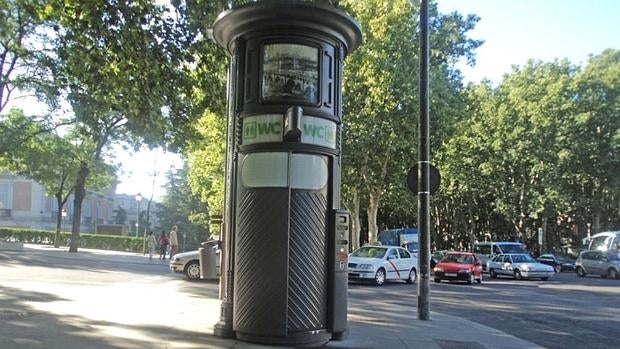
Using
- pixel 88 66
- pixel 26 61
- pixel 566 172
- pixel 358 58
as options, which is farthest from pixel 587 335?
pixel 566 172

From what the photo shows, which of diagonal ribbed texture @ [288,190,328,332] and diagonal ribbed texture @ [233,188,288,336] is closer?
diagonal ribbed texture @ [233,188,288,336]

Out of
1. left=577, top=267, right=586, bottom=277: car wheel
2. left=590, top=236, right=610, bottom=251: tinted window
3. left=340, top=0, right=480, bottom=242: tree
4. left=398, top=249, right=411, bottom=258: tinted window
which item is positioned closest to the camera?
left=398, top=249, right=411, bottom=258: tinted window

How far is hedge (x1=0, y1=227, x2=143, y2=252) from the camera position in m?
47.8

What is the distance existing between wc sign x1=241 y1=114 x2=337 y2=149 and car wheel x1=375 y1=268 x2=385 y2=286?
1584 centimetres

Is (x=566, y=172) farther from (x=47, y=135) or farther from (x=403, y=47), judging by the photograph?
(x=47, y=135)

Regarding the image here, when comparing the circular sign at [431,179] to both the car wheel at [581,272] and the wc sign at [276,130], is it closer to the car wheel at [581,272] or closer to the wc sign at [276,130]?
the wc sign at [276,130]

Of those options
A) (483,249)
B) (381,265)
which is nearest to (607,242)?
(483,249)

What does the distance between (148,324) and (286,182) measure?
128 inches

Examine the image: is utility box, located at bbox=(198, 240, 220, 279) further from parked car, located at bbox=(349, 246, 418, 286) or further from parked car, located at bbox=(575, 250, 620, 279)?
parked car, located at bbox=(575, 250, 620, 279)

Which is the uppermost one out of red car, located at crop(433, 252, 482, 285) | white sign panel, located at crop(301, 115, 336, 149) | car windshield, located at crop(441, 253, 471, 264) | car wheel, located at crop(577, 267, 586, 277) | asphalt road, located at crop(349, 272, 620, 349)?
white sign panel, located at crop(301, 115, 336, 149)

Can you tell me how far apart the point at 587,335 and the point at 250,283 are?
7.19 m

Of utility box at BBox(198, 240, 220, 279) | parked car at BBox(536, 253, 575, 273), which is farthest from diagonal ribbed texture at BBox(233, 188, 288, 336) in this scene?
parked car at BBox(536, 253, 575, 273)

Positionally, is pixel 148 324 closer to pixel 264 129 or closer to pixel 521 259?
pixel 264 129

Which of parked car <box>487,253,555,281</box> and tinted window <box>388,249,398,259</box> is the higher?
tinted window <box>388,249,398,259</box>
